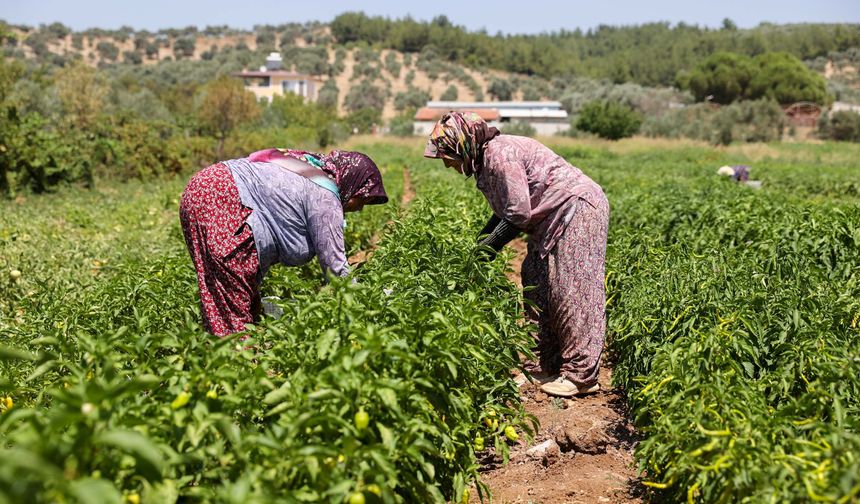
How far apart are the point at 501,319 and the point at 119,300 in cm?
204

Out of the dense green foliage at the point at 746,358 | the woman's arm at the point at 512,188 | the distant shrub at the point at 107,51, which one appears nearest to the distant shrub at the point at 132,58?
the distant shrub at the point at 107,51

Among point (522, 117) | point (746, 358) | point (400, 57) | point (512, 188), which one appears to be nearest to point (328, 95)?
point (522, 117)

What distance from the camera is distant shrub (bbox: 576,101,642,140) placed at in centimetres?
4419

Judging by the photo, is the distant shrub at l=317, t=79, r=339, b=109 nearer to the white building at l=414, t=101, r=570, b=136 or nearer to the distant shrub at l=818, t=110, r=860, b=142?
the white building at l=414, t=101, r=570, b=136

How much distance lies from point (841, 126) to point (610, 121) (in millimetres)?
13662

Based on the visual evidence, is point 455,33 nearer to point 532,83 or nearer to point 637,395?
point 532,83

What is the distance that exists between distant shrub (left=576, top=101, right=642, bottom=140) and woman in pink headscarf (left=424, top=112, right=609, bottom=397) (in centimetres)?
4081

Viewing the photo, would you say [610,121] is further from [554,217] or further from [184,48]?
[184,48]

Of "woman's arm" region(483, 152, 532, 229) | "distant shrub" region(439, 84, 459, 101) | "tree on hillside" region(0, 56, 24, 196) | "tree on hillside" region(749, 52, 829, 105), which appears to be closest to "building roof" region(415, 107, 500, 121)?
"tree on hillside" region(749, 52, 829, 105)

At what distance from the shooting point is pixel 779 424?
9.01 ft

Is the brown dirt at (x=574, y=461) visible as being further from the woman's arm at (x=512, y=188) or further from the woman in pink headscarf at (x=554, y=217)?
the woman's arm at (x=512, y=188)

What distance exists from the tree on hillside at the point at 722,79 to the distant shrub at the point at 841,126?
12547 millimetres

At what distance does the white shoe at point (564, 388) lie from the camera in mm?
4473

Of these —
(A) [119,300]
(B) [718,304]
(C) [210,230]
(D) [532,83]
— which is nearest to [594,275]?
(B) [718,304]
